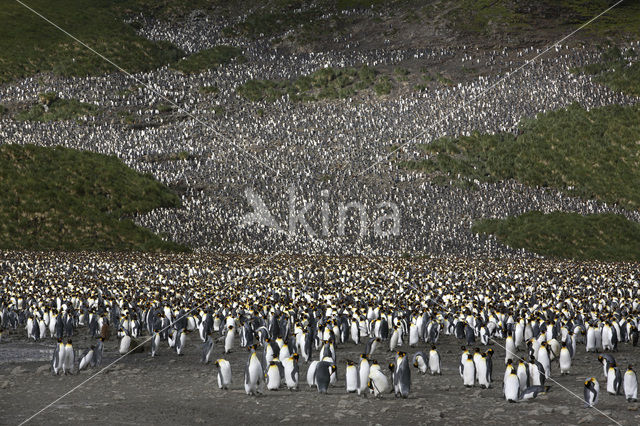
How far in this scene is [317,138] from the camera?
68062 mm

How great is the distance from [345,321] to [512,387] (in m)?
7.01

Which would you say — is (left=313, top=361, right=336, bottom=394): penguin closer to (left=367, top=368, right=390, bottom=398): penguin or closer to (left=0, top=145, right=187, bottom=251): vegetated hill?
(left=367, top=368, right=390, bottom=398): penguin

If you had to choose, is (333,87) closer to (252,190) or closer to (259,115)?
(259,115)

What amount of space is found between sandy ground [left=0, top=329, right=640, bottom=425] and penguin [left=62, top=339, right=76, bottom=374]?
0.27 m

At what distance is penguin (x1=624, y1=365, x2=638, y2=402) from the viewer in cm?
1196

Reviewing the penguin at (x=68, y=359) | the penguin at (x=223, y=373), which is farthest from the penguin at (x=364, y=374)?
the penguin at (x=68, y=359)

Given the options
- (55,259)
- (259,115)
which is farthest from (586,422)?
(259,115)

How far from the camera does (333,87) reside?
81438 mm

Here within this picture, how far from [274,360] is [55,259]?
29.6m

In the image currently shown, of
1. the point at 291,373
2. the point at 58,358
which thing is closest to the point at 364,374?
the point at 291,373

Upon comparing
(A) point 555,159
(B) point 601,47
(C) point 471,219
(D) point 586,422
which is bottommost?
(D) point 586,422

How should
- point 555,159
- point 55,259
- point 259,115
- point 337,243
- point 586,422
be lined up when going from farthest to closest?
point 259,115
point 555,159
point 337,243
point 55,259
point 586,422

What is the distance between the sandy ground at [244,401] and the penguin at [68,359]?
270 mm

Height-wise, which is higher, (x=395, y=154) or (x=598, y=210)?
(x=395, y=154)
